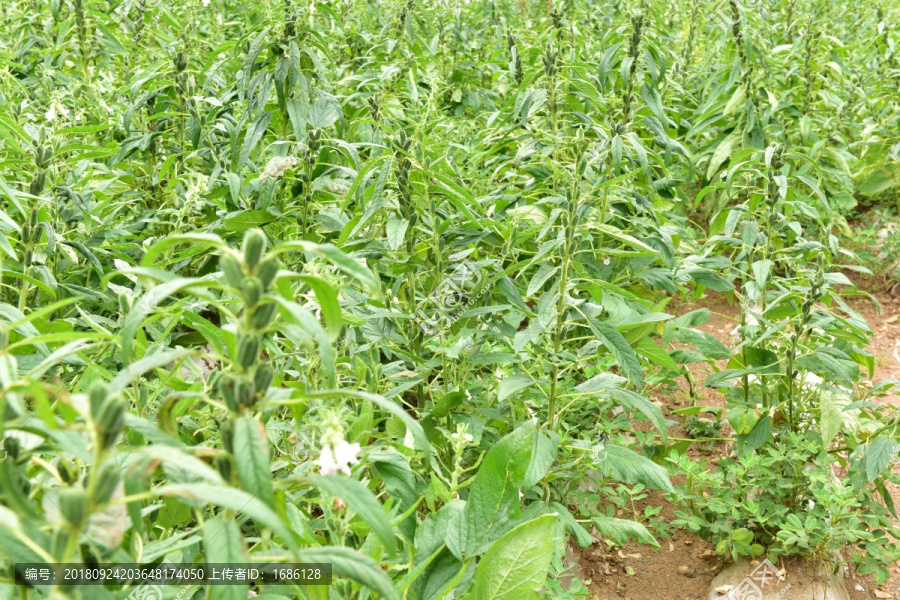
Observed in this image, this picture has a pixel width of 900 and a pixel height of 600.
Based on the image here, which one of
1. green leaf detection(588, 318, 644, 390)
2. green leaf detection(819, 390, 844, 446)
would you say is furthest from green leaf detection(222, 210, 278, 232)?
green leaf detection(819, 390, 844, 446)

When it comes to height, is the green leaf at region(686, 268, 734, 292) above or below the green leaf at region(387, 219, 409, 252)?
below

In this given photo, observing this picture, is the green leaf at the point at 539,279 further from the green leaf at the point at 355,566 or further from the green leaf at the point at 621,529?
the green leaf at the point at 355,566

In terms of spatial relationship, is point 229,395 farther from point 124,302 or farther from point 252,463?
point 124,302

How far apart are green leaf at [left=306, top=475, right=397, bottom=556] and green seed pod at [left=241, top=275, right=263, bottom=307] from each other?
0.23 metres

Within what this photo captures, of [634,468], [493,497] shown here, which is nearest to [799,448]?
[634,468]


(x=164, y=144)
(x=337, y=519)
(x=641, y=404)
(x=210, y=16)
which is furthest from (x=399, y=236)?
(x=210, y=16)

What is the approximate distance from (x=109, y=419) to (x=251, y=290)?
0.22 meters

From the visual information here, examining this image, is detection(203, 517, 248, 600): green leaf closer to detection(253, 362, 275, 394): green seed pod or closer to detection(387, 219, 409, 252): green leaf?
detection(253, 362, 275, 394): green seed pod

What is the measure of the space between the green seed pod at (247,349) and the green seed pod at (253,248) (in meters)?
0.10

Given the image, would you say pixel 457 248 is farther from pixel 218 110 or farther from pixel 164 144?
pixel 164 144

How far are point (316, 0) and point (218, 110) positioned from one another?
0.59 meters

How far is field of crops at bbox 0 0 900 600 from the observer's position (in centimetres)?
98

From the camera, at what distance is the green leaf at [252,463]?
34.9 inches

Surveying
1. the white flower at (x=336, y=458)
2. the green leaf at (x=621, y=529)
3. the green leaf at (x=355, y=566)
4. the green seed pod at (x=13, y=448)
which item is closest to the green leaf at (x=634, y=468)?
the green leaf at (x=621, y=529)
